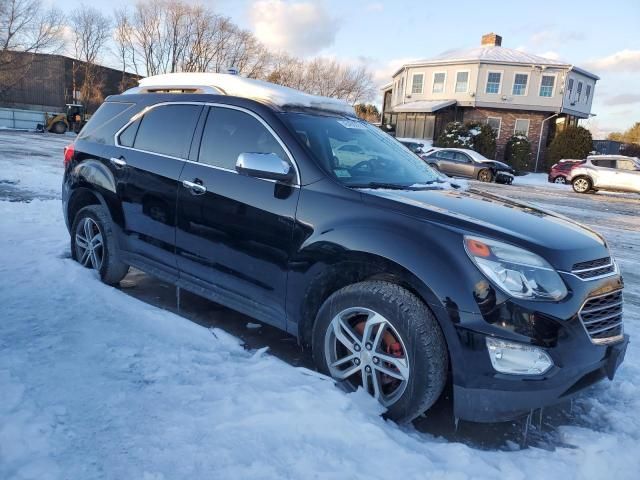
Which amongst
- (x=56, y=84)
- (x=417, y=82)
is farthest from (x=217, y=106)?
(x=56, y=84)

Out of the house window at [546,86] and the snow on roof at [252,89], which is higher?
the house window at [546,86]

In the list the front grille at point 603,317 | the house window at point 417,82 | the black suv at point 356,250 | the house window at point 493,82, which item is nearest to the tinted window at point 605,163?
the house window at point 493,82

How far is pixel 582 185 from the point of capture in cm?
2156

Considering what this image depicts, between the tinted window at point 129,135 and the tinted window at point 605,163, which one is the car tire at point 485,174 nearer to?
the tinted window at point 605,163

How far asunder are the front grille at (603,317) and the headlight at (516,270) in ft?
0.68

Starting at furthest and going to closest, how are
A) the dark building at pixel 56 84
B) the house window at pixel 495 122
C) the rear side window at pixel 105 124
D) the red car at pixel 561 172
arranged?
the dark building at pixel 56 84
the house window at pixel 495 122
the red car at pixel 561 172
the rear side window at pixel 105 124

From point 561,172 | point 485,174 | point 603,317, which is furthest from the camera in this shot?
point 561,172

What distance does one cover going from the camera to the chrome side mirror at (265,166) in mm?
3173

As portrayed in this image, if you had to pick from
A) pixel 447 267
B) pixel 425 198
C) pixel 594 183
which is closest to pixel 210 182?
pixel 425 198

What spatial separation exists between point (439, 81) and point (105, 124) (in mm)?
36130

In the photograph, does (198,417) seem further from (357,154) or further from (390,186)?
(357,154)

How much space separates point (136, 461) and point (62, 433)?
16.7 inches

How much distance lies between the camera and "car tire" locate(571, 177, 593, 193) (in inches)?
845

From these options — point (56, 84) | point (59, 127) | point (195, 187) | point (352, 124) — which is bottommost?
point (195, 187)
